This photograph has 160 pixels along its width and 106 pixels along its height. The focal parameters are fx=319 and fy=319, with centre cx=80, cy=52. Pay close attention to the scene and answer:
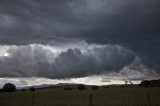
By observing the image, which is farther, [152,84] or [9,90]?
[9,90]

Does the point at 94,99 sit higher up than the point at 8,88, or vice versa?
the point at 8,88

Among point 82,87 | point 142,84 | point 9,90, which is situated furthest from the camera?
point 9,90

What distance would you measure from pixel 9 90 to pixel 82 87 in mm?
36306

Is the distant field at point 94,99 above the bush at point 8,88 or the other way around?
the other way around

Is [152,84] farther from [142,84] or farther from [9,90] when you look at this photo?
[9,90]

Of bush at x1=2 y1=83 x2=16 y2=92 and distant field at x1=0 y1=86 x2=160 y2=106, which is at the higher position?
bush at x1=2 y1=83 x2=16 y2=92

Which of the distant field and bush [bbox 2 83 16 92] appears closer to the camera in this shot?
the distant field

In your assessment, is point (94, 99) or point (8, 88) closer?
point (94, 99)

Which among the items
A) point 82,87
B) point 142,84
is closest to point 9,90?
point 82,87

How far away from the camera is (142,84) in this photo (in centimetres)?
13000

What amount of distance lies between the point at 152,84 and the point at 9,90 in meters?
60.8

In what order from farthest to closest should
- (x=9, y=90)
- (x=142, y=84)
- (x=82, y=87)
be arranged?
(x=9, y=90) < (x=142, y=84) < (x=82, y=87)

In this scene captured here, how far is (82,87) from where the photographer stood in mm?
120875

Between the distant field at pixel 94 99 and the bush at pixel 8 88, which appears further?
the bush at pixel 8 88
